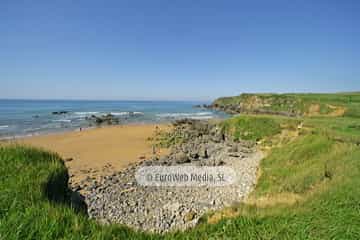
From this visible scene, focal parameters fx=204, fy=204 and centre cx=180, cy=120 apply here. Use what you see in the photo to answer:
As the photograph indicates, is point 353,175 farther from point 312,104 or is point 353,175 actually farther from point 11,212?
point 312,104

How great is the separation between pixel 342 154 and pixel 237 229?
5547 millimetres

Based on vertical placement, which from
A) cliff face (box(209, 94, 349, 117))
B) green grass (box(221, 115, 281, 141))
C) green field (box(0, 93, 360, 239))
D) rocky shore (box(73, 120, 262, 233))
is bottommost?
rocky shore (box(73, 120, 262, 233))

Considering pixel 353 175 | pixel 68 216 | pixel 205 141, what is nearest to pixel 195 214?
pixel 353 175

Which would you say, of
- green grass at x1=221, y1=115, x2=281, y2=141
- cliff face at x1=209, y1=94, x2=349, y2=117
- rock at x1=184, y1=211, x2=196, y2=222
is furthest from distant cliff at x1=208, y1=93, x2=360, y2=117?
rock at x1=184, y1=211, x2=196, y2=222

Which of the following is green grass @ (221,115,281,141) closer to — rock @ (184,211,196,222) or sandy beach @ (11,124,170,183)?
sandy beach @ (11,124,170,183)

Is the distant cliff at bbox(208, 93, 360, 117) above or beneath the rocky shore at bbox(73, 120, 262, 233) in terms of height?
above

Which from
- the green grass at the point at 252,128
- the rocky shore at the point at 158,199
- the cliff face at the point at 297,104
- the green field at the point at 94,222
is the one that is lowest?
the rocky shore at the point at 158,199

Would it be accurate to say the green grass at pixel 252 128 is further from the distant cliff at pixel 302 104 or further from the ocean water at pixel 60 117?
the ocean water at pixel 60 117

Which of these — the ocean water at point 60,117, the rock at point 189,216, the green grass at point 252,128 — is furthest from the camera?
the ocean water at point 60,117

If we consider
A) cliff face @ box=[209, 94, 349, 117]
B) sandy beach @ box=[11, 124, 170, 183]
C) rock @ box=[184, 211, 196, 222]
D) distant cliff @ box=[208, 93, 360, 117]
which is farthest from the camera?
cliff face @ box=[209, 94, 349, 117]

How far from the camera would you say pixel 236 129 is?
2442 centimetres

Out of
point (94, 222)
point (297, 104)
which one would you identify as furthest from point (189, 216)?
point (297, 104)

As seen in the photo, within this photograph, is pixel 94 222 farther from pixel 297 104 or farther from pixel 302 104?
pixel 297 104

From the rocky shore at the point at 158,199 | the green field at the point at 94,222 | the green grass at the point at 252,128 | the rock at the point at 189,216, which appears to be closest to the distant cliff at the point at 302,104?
Answer: the green grass at the point at 252,128
